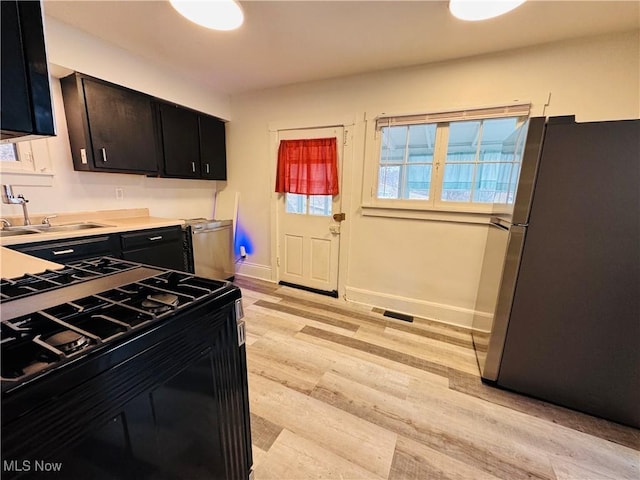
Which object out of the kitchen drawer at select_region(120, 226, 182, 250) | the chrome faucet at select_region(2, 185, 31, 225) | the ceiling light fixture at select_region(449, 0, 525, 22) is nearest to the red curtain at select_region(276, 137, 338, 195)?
the kitchen drawer at select_region(120, 226, 182, 250)

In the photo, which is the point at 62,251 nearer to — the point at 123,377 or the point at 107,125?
the point at 107,125

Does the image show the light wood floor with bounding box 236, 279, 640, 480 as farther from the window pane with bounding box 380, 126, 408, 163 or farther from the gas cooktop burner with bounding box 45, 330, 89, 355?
the window pane with bounding box 380, 126, 408, 163

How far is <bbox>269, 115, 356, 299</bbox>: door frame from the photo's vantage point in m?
2.83

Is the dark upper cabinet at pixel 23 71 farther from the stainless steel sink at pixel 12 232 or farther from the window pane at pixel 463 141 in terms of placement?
the window pane at pixel 463 141

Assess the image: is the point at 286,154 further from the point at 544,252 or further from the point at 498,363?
the point at 498,363

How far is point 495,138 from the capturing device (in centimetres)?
229

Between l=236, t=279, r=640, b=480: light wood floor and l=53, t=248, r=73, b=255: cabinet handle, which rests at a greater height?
l=53, t=248, r=73, b=255: cabinet handle

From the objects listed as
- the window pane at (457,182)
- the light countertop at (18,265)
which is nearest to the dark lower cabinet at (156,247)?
the light countertop at (18,265)

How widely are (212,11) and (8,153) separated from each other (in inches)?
78.9

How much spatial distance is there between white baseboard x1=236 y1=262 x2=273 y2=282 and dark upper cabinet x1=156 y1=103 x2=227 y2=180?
127 centimetres

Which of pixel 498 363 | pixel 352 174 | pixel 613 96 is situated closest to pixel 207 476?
pixel 498 363

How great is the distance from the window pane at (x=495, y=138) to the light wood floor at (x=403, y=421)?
5.43ft

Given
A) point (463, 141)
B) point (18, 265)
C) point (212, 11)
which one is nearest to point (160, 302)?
point (18, 265)

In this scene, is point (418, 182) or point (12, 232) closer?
point (12, 232)
